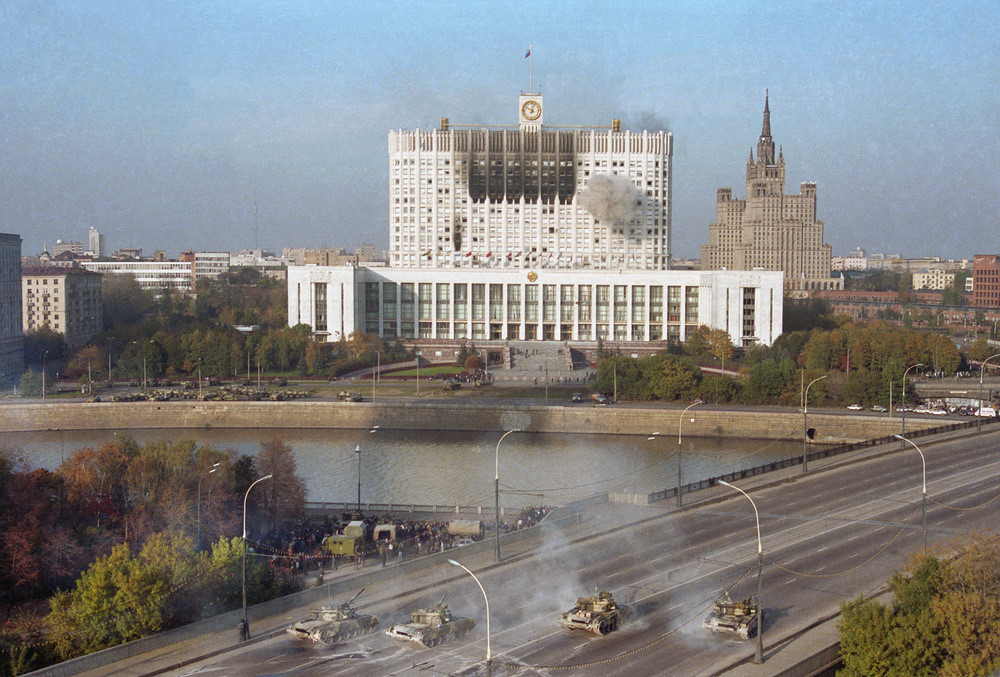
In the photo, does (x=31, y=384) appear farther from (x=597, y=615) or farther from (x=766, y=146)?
(x=766, y=146)

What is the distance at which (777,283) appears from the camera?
84.6 m

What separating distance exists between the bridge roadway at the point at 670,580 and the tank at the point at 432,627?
8.6 inches

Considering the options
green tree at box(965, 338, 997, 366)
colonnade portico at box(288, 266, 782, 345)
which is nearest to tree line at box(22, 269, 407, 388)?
colonnade portico at box(288, 266, 782, 345)

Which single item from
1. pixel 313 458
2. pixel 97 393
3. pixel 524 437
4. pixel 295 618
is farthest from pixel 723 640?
pixel 97 393

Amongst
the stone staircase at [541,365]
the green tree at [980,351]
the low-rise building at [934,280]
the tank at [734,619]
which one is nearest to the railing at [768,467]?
the tank at [734,619]

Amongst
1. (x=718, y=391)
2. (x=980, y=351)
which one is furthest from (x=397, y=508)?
(x=980, y=351)

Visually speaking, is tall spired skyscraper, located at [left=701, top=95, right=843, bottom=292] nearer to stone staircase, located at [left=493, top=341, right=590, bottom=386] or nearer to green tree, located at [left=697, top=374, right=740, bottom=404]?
stone staircase, located at [left=493, top=341, right=590, bottom=386]

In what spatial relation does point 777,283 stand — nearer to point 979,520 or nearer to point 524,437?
point 524,437

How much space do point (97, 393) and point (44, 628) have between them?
4261cm

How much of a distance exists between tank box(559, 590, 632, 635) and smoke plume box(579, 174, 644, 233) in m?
70.0

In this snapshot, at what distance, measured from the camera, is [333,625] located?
22.4 metres

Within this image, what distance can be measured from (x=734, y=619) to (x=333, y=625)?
27.0ft

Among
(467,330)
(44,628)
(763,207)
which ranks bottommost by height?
(44,628)

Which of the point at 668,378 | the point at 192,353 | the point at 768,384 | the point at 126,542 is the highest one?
the point at 192,353
